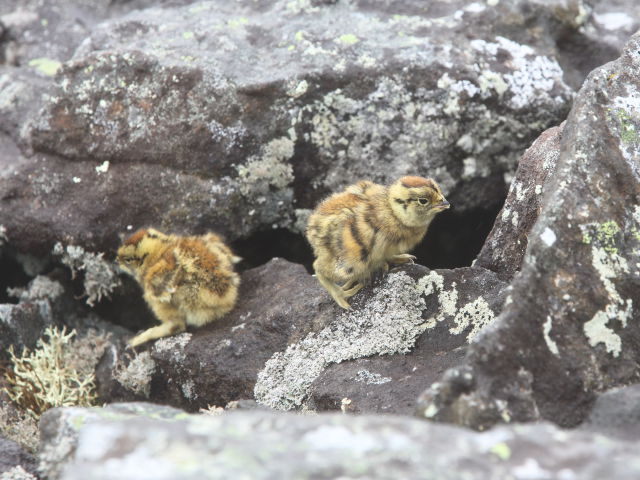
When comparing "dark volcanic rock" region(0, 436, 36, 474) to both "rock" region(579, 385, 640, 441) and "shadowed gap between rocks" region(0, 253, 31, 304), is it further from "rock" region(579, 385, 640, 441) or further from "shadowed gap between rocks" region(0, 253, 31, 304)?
"rock" region(579, 385, 640, 441)

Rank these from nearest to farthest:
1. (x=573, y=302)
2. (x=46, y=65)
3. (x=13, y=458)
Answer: (x=573, y=302), (x=13, y=458), (x=46, y=65)

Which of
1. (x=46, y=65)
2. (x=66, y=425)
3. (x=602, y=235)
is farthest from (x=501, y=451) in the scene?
(x=46, y=65)

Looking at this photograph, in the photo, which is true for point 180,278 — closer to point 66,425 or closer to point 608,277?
point 66,425

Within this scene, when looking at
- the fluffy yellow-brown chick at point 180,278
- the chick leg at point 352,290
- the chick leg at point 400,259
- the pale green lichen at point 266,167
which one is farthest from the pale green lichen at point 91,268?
the chick leg at point 400,259

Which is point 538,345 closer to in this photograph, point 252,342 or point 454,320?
point 454,320

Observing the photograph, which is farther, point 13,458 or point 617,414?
point 13,458

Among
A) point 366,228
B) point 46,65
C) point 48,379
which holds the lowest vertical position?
point 48,379

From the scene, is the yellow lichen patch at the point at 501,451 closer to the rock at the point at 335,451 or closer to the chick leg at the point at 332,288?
the rock at the point at 335,451
